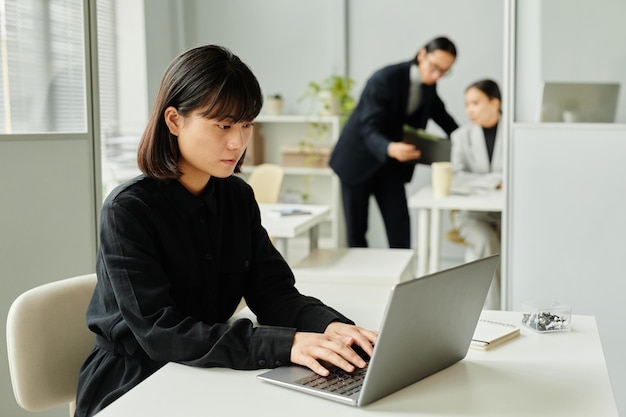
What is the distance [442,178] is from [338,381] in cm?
319

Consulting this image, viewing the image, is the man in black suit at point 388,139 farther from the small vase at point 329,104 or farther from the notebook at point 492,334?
the notebook at point 492,334

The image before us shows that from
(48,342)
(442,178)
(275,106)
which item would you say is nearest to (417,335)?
(48,342)

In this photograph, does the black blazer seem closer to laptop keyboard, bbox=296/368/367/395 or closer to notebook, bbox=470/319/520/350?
notebook, bbox=470/319/520/350

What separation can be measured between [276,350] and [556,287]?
6.03 feet

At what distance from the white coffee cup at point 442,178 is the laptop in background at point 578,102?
4.55ft

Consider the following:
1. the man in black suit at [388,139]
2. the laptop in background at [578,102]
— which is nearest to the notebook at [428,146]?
the man in black suit at [388,139]

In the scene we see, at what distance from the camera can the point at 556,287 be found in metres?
2.98

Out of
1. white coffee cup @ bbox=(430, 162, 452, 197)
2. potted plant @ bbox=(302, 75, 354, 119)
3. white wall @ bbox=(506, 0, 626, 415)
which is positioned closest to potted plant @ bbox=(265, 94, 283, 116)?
potted plant @ bbox=(302, 75, 354, 119)

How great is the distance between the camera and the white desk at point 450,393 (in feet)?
3.91

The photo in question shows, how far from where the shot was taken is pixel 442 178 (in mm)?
4398

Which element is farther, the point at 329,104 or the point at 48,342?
the point at 329,104

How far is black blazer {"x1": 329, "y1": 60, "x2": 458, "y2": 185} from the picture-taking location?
15.2ft

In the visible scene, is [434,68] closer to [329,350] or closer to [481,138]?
[481,138]

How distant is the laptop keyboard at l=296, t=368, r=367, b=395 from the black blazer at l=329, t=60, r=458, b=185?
330 cm
